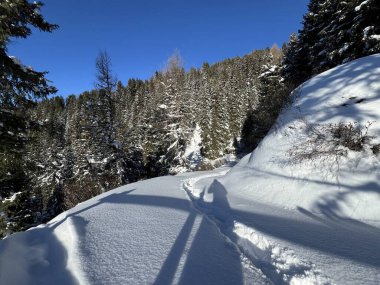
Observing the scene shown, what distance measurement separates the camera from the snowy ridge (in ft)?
10.1

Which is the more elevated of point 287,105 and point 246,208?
point 287,105

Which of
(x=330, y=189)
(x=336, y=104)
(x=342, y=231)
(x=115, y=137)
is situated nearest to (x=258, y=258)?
(x=342, y=231)

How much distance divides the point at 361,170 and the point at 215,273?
167 inches

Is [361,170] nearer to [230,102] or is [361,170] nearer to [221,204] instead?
[221,204]

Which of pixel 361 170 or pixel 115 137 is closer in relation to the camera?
pixel 361 170

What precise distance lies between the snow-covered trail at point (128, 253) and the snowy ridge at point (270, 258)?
0.55 ft

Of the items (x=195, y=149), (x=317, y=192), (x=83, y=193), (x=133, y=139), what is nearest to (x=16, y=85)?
(x=317, y=192)

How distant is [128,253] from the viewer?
152 inches

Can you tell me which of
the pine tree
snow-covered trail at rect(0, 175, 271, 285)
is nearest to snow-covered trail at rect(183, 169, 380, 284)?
snow-covered trail at rect(0, 175, 271, 285)

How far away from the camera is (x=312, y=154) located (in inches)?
Result: 262

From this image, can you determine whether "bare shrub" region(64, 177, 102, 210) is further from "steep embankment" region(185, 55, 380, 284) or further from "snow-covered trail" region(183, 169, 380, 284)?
"snow-covered trail" region(183, 169, 380, 284)

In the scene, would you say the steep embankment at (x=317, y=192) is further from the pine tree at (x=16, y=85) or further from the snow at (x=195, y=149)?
the snow at (x=195, y=149)

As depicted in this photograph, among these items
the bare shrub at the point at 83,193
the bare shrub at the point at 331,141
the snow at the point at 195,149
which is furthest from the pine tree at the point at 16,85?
the snow at the point at 195,149

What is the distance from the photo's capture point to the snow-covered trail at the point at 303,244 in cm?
308
